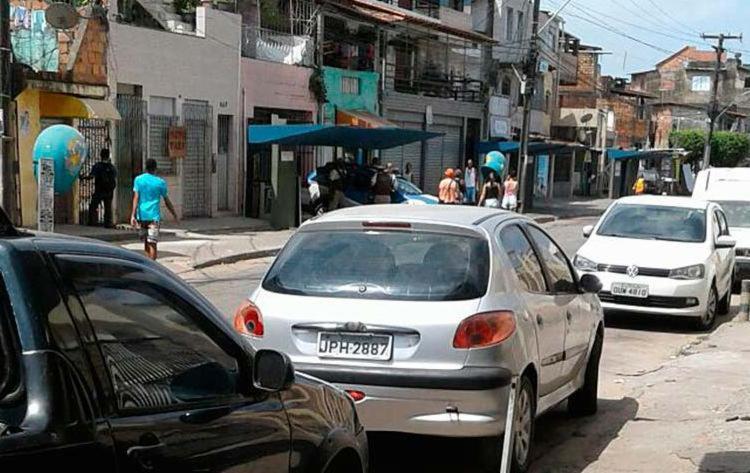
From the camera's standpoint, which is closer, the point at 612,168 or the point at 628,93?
the point at 612,168

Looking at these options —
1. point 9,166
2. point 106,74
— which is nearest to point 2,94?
point 9,166

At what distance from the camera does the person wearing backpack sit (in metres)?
21.3

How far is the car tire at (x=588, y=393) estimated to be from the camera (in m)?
7.99

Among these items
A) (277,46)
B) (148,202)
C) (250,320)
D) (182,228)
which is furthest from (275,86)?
(250,320)

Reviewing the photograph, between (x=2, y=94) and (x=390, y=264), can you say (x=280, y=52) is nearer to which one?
(x=2, y=94)

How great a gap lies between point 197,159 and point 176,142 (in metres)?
1.43

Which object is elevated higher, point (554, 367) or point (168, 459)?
point (168, 459)

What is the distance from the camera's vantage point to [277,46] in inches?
1176

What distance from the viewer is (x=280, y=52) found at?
98.5 feet

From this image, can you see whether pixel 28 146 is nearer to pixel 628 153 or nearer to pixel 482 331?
pixel 482 331

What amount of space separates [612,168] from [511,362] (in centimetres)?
5711

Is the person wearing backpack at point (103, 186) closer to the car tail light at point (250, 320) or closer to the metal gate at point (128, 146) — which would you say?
the metal gate at point (128, 146)

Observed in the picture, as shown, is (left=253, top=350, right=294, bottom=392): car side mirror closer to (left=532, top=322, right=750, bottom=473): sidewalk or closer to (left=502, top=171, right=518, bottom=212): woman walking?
(left=532, top=322, right=750, bottom=473): sidewalk

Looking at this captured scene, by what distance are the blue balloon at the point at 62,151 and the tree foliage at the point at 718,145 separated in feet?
220
